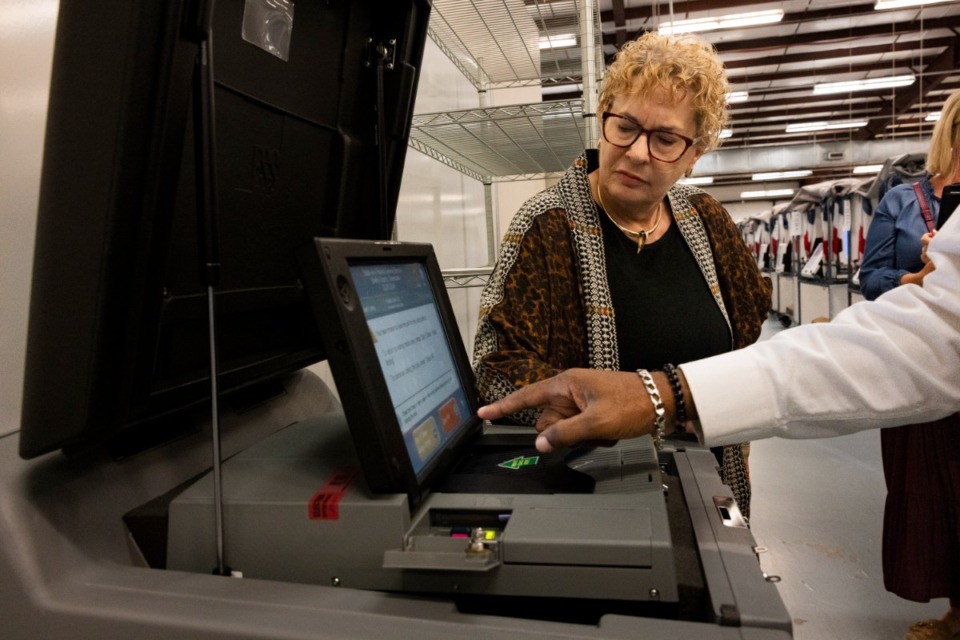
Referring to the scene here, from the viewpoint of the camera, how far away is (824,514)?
9.30 feet

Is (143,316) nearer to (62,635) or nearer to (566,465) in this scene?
(62,635)

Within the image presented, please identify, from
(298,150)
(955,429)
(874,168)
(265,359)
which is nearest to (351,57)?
(298,150)

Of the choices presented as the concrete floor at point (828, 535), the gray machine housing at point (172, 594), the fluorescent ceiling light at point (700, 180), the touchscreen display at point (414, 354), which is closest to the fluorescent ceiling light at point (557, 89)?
the concrete floor at point (828, 535)

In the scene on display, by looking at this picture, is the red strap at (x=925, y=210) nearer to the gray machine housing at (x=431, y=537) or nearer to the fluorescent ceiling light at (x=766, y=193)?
the gray machine housing at (x=431, y=537)

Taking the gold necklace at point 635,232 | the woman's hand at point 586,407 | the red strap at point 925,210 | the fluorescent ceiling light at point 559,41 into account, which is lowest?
the woman's hand at point 586,407

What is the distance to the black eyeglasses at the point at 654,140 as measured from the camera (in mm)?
1219

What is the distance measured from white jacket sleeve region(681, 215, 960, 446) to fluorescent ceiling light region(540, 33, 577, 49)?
5.29ft

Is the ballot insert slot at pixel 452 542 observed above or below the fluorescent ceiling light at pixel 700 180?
below

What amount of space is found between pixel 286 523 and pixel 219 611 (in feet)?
0.28

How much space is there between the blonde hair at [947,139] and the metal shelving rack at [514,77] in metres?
1.15

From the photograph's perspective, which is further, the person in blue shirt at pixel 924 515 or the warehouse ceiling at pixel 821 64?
the warehouse ceiling at pixel 821 64

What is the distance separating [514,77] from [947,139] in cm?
145

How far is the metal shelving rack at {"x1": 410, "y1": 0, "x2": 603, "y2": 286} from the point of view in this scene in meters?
1.75

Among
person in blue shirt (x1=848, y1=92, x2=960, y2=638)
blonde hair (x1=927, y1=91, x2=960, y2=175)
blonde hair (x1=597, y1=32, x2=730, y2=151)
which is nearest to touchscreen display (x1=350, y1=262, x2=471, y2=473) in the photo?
blonde hair (x1=597, y1=32, x2=730, y2=151)
